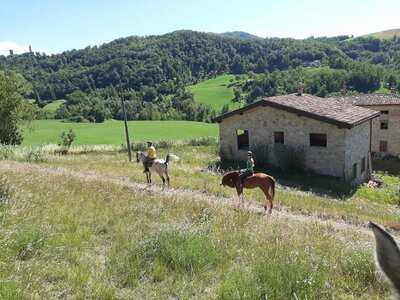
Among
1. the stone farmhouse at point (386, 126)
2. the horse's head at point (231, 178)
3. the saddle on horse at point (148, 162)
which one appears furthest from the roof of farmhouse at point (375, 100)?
the horse's head at point (231, 178)

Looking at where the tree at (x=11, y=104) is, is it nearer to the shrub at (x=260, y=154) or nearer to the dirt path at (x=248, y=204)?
the dirt path at (x=248, y=204)

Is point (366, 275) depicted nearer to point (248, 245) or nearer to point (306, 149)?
point (248, 245)

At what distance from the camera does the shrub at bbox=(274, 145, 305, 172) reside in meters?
29.5

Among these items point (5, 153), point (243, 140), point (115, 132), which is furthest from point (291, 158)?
point (115, 132)

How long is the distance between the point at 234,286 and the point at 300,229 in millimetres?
4446

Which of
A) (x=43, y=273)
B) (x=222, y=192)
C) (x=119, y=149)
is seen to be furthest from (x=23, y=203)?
(x=119, y=149)

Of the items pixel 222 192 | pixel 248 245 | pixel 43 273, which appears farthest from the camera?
pixel 222 192

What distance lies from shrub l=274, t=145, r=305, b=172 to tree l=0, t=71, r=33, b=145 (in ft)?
54.7

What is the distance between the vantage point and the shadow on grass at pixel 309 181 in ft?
84.3

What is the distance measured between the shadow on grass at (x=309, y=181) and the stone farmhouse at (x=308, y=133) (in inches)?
28.2

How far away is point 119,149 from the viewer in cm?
4712

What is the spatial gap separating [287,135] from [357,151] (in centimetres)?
503

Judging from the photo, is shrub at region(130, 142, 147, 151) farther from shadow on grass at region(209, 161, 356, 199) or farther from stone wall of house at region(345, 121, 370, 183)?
stone wall of house at region(345, 121, 370, 183)

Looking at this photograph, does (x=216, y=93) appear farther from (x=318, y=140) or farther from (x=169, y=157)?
(x=169, y=157)
